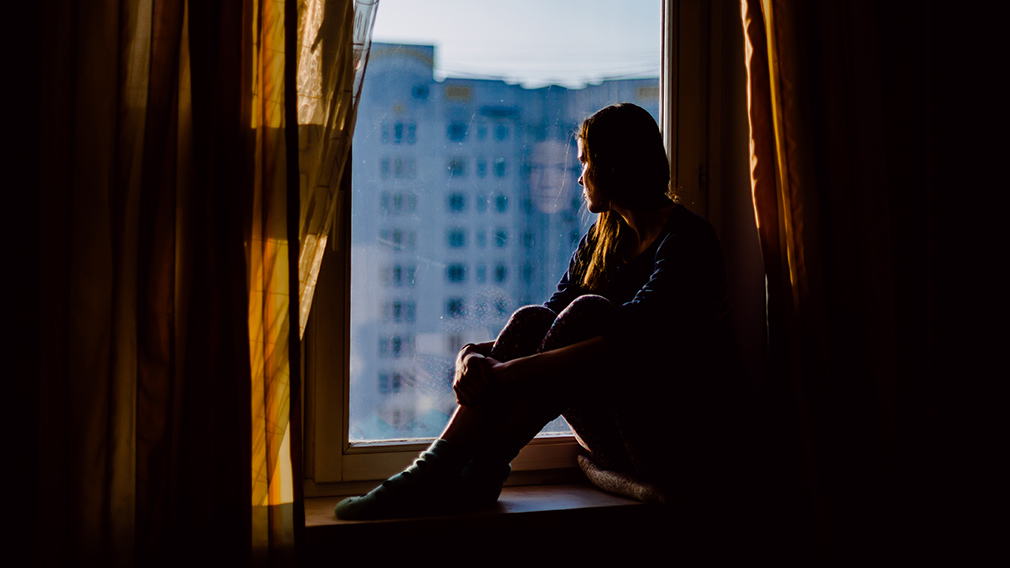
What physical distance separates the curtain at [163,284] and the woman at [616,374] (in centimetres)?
27

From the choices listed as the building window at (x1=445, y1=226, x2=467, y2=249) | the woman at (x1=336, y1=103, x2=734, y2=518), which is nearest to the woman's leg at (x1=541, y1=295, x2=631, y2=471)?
the woman at (x1=336, y1=103, x2=734, y2=518)

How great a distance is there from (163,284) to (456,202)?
67 centimetres

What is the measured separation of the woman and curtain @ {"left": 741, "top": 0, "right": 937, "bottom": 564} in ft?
0.54

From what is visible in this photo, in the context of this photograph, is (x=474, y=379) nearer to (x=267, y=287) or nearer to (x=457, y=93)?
(x=267, y=287)

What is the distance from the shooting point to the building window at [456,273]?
1533mm

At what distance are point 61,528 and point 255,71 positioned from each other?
832 mm

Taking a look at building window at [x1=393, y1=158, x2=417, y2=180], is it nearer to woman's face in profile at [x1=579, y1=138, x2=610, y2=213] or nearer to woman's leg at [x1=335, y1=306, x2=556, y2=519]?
woman's face in profile at [x1=579, y1=138, x2=610, y2=213]

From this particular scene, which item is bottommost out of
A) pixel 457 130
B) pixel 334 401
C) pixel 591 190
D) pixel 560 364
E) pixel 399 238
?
pixel 334 401

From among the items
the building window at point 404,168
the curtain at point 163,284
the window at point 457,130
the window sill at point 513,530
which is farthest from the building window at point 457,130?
the window sill at point 513,530

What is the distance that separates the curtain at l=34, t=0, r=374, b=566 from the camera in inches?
41.4

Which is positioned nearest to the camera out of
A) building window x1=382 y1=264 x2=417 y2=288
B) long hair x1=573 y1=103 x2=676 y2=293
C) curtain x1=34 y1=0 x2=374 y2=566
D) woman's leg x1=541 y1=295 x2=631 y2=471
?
curtain x1=34 y1=0 x2=374 y2=566

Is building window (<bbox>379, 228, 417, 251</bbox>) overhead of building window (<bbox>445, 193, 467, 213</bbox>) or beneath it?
beneath

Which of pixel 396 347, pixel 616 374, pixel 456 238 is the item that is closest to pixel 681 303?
pixel 616 374

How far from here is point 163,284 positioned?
3.59 feet
